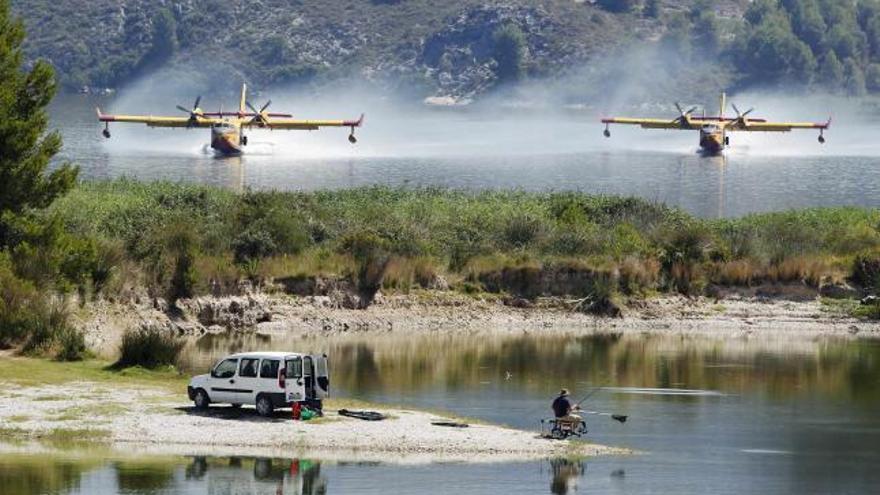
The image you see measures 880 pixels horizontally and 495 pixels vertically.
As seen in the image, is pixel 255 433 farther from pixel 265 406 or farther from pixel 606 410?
pixel 606 410

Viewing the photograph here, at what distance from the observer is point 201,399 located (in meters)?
42.0

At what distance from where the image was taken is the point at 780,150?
17162cm

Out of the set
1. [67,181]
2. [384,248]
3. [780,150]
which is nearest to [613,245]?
[384,248]

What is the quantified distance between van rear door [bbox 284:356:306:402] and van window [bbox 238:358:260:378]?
68cm

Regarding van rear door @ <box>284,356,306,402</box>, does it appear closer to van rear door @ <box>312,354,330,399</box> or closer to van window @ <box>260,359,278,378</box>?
van window @ <box>260,359,278,378</box>

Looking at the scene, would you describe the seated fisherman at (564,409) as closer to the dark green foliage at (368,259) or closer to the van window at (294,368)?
the van window at (294,368)

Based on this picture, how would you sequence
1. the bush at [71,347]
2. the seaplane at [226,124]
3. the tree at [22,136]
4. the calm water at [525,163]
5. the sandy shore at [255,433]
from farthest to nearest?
the seaplane at [226,124] → the calm water at [525,163] → the tree at [22,136] → the bush at [71,347] → the sandy shore at [255,433]

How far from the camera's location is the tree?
169 ft

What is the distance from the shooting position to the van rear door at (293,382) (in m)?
41.1

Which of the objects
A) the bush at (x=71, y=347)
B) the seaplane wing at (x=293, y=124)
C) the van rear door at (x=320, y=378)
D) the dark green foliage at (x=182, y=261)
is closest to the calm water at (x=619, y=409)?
the dark green foliage at (x=182, y=261)

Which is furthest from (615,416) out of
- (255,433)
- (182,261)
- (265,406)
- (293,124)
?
(293,124)

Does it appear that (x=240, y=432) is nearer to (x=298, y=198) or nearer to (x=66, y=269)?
(x=66, y=269)

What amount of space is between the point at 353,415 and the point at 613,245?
2572 cm

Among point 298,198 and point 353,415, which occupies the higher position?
point 298,198
